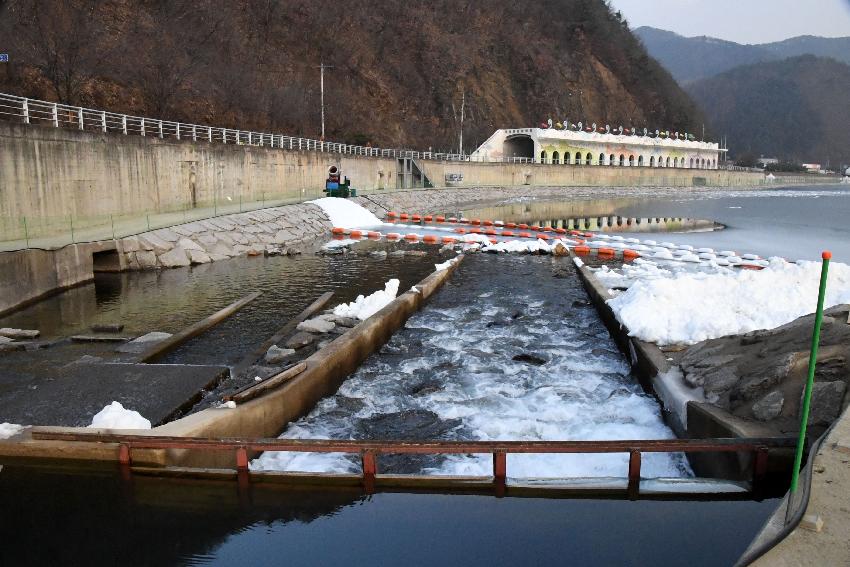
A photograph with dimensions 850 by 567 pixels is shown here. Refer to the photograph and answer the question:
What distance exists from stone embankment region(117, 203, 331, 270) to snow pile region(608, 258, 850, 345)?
14838 millimetres

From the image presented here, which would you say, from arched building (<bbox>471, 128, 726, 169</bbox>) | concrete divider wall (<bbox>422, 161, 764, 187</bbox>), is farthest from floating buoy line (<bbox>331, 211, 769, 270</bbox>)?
arched building (<bbox>471, 128, 726, 169</bbox>)

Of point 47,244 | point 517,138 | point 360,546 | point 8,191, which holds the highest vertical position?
point 517,138

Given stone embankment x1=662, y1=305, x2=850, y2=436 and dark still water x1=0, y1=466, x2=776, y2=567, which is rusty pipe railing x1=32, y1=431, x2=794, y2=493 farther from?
stone embankment x1=662, y1=305, x2=850, y2=436

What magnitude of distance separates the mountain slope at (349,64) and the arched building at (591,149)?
13.7ft

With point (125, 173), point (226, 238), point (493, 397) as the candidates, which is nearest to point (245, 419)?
point (493, 397)

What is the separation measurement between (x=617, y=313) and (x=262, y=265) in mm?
13351

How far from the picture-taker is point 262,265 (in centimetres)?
2244

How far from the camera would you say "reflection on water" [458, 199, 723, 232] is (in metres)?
40.3

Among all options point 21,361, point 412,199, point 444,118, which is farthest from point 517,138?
point 21,361

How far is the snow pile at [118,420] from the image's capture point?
7328 mm

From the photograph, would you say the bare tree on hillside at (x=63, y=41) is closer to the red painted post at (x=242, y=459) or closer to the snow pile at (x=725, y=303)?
the snow pile at (x=725, y=303)

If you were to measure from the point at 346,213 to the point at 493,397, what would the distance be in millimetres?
27412

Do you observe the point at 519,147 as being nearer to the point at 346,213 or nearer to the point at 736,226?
the point at 736,226

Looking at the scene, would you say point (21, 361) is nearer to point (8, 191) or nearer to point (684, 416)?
point (8, 191)
